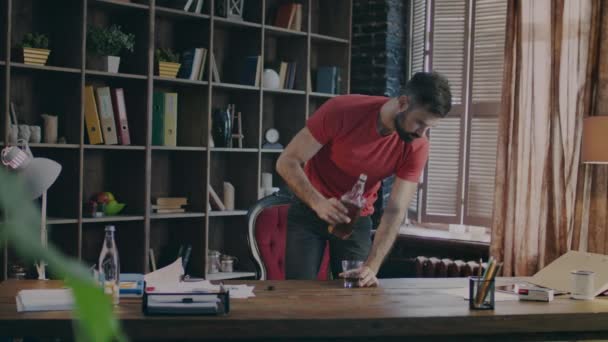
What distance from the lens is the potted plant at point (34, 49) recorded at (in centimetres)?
425

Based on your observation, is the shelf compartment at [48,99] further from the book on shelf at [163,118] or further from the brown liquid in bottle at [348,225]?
the brown liquid in bottle at [348,225]

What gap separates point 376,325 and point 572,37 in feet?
10.7

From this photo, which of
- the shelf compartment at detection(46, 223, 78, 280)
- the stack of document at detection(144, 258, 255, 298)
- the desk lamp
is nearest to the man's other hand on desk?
the stack of document at detection(144, 258, 255, 298)

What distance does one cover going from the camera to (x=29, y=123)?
14.8 ft

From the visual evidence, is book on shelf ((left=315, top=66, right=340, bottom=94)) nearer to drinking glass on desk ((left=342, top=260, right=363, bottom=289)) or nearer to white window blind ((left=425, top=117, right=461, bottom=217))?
white window blind ((left=425, top=117, right=461, bottom=217))

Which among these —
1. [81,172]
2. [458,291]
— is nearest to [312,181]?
[458,291]

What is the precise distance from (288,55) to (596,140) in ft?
8.03

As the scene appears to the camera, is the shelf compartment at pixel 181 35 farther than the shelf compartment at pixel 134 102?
Yes

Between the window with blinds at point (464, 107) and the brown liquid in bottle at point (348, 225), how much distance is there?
2.44 m

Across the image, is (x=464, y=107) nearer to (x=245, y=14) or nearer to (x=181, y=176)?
(x=245, y=14)

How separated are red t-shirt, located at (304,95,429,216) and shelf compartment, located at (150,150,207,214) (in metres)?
2.05

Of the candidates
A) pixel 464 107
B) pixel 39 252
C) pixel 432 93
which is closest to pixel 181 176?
pixel 464 107

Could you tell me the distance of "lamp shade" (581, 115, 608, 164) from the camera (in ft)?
13.1

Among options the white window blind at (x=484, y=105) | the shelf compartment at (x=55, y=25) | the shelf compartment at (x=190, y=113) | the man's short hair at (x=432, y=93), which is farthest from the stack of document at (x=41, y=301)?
the white window blind at (x=484, y=105)
